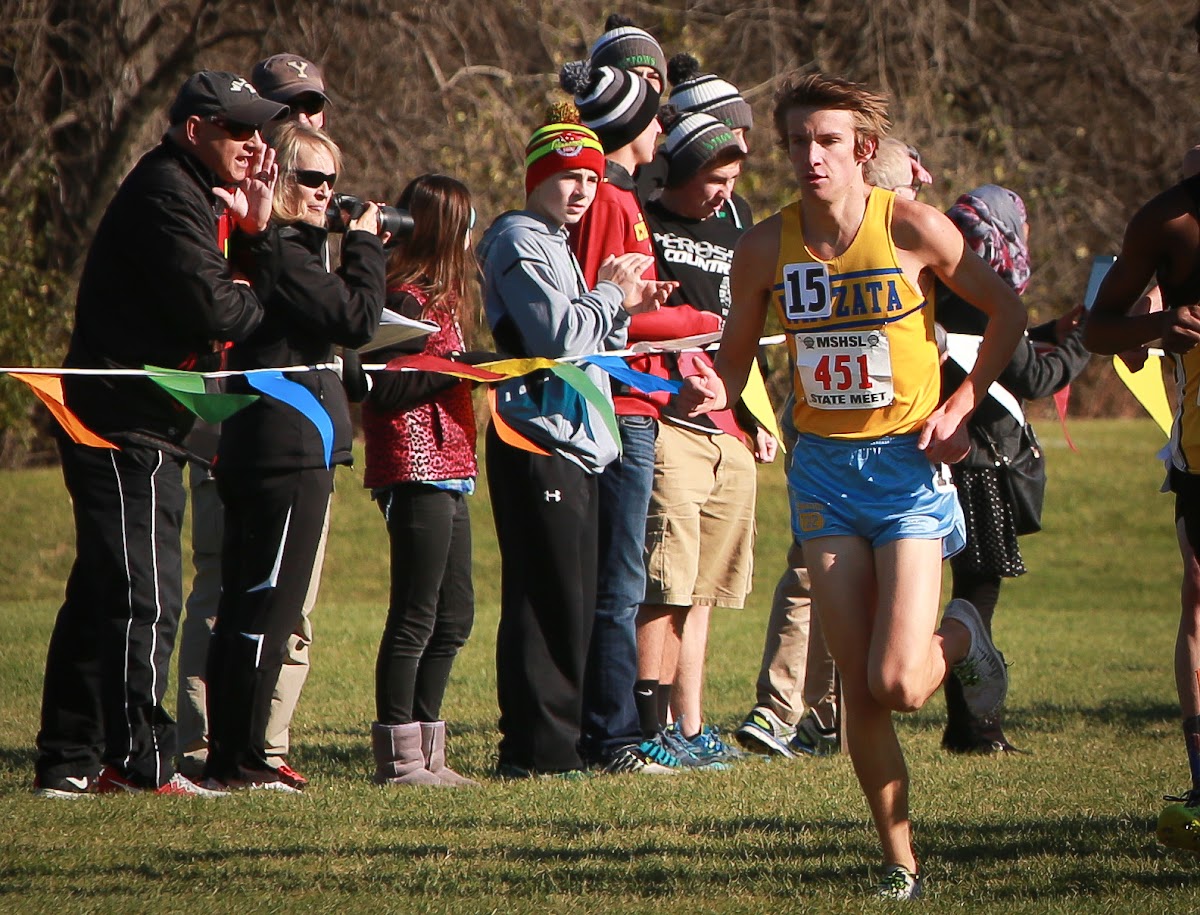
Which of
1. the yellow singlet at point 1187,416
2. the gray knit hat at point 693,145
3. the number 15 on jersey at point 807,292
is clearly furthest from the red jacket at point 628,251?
the yellow singlet at point 1187,416

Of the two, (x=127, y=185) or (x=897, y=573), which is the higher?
(x=127, y=185)

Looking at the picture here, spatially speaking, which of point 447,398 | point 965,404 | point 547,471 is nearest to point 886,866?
point 965,404

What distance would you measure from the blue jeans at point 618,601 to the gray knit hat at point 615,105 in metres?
1.28

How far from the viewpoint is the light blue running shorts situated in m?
4.42

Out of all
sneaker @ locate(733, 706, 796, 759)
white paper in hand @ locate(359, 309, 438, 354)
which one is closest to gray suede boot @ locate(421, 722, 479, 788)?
sneaker @ locate(733, 706, 796, 759)

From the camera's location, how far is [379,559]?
14844mm

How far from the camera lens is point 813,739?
7.13 m

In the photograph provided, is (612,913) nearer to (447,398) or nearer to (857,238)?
(857,238)

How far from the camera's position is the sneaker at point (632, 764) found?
20.6 ft

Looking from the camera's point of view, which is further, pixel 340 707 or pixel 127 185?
pixel 340 707

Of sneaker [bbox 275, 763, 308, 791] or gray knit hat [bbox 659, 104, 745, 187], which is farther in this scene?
gray knit hat [bbox 659, 104, 745, 187]

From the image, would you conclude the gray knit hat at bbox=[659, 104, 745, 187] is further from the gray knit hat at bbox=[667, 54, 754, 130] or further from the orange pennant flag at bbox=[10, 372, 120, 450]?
the orange pennant flag at bbox=[10, 372, 120, 450]

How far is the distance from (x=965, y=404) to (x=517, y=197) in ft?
45.0

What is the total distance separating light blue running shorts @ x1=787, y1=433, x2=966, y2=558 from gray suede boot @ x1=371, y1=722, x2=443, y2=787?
215cm
